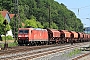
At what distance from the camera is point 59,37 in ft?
208

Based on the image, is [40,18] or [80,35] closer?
[80,35]

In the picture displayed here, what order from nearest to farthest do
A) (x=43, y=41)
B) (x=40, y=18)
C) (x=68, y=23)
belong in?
(x=43, y=41)
(x=40, y=18)
(x=68, y=23)

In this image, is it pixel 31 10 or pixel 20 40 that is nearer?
pixel 20 40

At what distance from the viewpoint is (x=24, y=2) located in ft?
557

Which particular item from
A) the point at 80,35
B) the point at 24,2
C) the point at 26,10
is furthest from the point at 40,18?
the point at 80,35

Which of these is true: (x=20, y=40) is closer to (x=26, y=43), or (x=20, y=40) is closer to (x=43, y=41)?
(x=26, y=43)

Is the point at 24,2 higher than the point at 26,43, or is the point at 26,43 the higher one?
the point at 24,2

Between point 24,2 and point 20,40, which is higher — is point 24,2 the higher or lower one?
the higher one

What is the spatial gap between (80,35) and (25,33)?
3920cm

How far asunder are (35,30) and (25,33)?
258 cm

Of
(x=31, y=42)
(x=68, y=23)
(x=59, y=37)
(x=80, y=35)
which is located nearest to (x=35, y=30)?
(x=31, y=42)

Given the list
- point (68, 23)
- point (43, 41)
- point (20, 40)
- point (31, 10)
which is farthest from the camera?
point (68, 23)

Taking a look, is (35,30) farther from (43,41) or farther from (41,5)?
(41,5)

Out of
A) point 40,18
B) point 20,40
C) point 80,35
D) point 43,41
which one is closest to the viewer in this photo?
point 20,40
